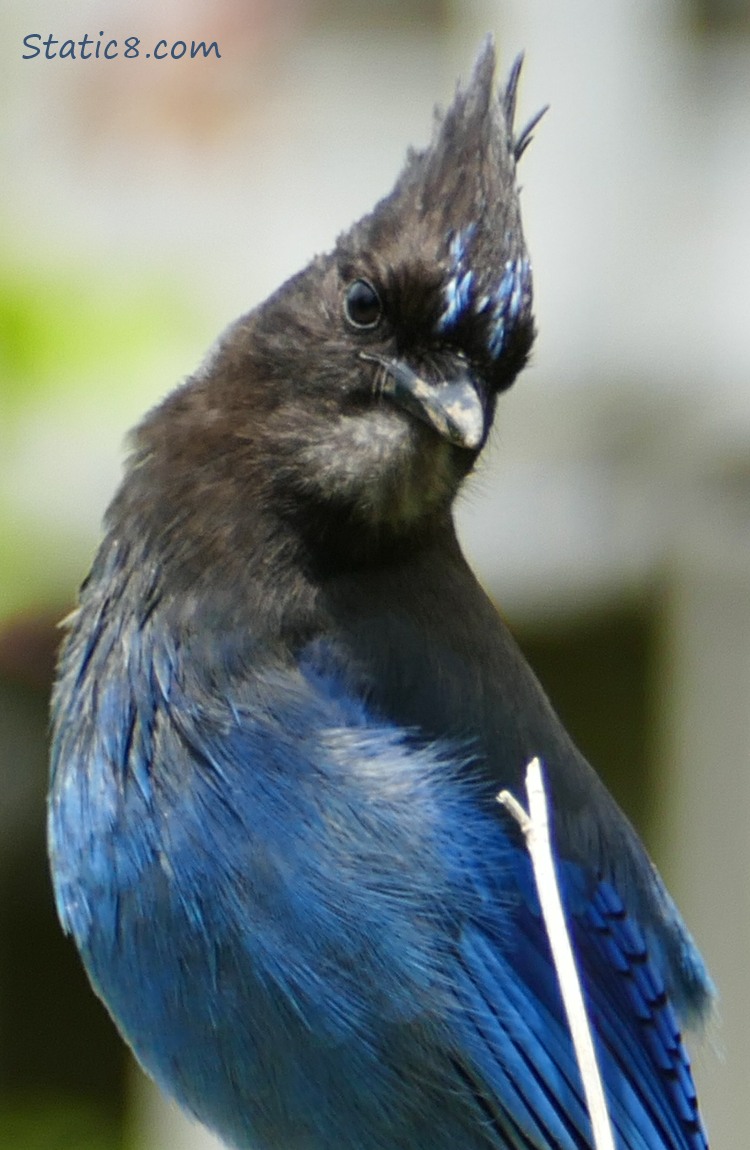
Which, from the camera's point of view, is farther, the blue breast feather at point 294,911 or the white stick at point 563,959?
the blue breast feather at point 294,911

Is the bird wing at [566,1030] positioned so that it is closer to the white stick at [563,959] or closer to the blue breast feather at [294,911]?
the blue breast feather at [294,911]

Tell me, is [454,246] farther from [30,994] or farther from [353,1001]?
[30,994]

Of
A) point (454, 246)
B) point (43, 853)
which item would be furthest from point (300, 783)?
point (43, 853)

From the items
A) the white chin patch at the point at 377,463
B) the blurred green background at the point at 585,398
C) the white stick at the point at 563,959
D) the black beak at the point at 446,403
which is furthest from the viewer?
the blurred green background at the point at 585,398

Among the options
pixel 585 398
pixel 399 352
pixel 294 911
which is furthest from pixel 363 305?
pixel 585 398

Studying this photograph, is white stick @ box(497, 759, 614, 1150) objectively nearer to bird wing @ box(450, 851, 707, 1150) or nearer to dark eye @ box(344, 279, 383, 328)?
bird wing @ box(450, 851, 707, 1150)

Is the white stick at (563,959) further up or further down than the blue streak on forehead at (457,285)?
further down

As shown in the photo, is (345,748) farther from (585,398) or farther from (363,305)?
(585,398)

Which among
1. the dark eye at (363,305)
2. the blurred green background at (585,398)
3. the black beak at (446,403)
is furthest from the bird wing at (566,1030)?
the blurred green background at (585,398)
